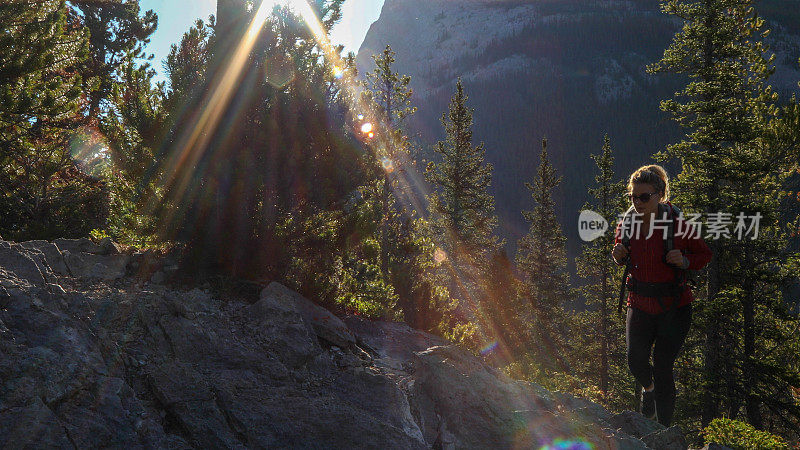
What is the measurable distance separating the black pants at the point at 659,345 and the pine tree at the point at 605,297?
15.1m

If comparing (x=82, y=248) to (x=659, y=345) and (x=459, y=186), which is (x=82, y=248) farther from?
(x=459, y=186)

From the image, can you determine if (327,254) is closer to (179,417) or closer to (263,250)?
(263,250)

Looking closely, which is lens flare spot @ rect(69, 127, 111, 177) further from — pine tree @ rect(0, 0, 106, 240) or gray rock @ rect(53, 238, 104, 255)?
gray rock @ rect(53, 238, 104, 255)

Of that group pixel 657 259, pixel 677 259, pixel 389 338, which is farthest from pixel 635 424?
pixel 389 338

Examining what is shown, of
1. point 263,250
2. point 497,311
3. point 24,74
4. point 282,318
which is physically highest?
point 24,74

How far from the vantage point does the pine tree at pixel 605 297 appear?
19.6 meters

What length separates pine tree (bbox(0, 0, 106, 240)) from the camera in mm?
8938

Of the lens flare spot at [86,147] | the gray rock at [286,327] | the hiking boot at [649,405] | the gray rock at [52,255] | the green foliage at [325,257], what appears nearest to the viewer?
the gray rock at [286,327]

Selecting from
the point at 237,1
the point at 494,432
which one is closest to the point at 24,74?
the point at 237,1

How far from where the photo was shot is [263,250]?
5.98m

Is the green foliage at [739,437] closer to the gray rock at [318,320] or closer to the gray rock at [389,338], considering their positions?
the gray rock at [389,338]

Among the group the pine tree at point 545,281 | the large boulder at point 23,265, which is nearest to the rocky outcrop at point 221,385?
the large boulder at point 23,265

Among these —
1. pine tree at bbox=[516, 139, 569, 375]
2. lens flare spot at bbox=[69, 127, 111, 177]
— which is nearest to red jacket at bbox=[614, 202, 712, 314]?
lens flare spot at bbox=[69, 127, 111, 177]

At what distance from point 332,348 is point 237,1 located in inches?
209
